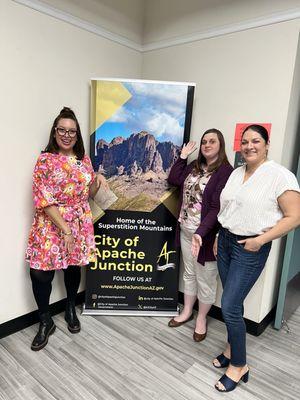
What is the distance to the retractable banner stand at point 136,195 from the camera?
228 centimetres

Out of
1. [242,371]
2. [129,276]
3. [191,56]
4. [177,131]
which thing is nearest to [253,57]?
[191,56]

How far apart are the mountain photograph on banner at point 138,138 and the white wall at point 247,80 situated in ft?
0.84

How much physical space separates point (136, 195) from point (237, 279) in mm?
1058

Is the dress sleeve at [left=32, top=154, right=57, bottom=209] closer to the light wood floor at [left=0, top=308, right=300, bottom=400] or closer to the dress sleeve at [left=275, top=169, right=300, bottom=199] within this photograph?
the light wood floor at [left=0, top=308, right=300, bottom=400]

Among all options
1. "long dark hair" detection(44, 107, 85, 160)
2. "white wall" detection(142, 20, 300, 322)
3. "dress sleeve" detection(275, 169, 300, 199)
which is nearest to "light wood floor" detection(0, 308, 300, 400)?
"white wall" detection(142, 20, 300, 322)

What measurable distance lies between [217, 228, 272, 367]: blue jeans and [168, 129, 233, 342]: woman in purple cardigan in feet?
0.86

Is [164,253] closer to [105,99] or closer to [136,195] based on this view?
[136,195]

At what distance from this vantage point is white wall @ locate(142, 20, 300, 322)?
201 cm

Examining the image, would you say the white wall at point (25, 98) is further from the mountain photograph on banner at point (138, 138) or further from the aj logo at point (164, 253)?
the aj logo at point (164, 253)

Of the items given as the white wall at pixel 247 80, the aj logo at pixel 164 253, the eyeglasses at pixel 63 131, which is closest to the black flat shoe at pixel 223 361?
the white wall at pixel 247 80

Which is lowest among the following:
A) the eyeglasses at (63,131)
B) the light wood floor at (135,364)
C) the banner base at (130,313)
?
the light wood floor at (135,364)

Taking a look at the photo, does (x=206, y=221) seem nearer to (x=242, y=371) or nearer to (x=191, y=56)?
(x=242, y=371)

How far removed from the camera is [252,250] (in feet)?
5.07

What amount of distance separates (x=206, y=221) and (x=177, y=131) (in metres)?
0.79
